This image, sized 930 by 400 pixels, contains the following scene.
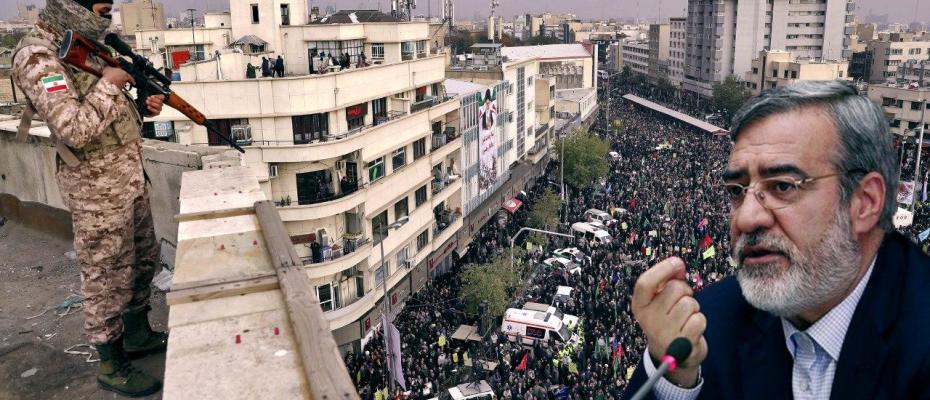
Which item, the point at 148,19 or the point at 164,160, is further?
the point at 148,19

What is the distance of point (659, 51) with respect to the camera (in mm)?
110000

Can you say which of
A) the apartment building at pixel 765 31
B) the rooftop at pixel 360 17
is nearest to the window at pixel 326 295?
the rooftop at pixel 360 17

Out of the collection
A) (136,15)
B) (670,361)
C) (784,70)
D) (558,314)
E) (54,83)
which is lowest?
(558,314)

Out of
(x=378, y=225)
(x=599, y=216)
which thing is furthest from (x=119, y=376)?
(x=599, y=216)

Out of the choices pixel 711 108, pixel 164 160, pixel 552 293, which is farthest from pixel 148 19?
pixel 164 160

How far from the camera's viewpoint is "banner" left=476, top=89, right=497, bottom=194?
108 feet

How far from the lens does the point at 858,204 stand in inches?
94.6

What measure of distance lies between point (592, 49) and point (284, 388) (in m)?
93.5

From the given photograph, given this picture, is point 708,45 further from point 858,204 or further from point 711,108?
point 858,204

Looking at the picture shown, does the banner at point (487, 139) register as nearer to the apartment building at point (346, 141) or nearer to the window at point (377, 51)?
the apartment building at point (346, 141)

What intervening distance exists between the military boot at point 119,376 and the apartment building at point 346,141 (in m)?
14.8

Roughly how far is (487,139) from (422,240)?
8483 mm

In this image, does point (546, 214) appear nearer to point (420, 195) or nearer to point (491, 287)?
point (420, 195)

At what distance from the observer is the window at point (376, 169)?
2292 centimetres
